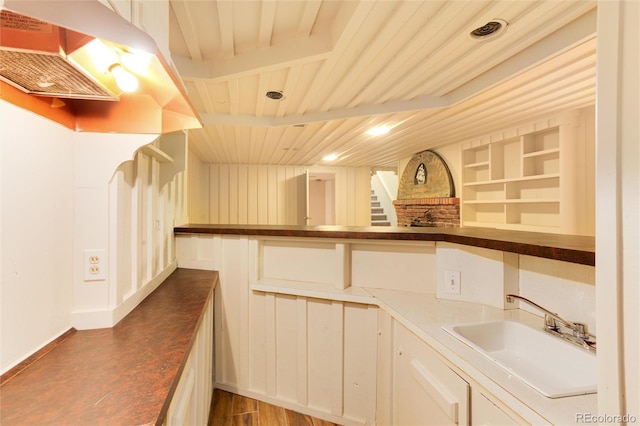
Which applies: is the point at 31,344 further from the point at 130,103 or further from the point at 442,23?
the point at 442,23

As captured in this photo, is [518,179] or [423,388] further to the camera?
[518,179]

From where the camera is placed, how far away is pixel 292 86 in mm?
2404

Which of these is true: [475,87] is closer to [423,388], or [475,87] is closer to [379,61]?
[379,61]

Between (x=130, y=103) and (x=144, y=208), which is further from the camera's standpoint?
(x=144, y=208)

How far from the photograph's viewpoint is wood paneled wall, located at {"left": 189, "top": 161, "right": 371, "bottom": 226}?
6539 millimetres

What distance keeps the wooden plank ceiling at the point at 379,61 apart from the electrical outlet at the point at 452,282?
4.54 ft

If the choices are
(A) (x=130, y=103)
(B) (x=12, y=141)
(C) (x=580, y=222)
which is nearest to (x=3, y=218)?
(B) (x=12, y=141)

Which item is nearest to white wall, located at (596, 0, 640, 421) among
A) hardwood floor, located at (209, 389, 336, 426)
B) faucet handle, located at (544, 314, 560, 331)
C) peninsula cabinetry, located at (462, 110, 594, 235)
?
faucet handle, located at (544, 314, 560, 331)

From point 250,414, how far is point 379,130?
3197mm

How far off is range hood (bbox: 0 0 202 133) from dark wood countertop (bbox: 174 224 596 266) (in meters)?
1.06

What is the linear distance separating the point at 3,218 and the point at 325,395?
1.90 meters

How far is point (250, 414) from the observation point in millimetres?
2037

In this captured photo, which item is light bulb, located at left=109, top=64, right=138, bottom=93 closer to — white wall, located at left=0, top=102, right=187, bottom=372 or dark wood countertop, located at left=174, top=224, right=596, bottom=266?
white wall, located at left=0, top=102, right=187, bottom=372

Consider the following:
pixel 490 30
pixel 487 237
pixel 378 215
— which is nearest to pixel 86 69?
pixel 487 237
